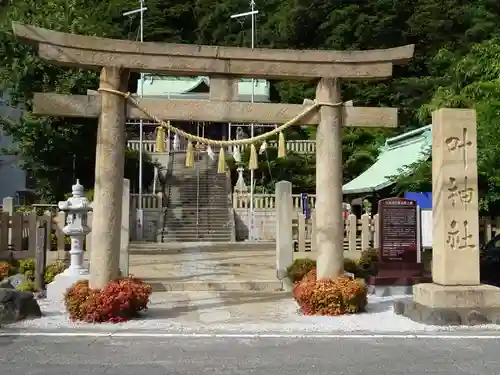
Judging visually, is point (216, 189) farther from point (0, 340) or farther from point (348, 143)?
point (0, 340)

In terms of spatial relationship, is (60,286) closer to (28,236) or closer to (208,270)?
(28,236)

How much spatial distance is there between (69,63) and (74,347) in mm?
4855

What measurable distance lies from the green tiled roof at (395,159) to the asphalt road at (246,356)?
13.0m

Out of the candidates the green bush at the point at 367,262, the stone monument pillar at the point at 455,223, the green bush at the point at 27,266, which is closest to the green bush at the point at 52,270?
the green bush at the point at 27,266

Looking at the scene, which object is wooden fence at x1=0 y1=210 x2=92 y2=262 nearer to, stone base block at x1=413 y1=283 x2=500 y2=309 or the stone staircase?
stone base block at x1=413 y1=283 x2=500 y2=309

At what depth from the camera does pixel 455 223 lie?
10094 millimetres

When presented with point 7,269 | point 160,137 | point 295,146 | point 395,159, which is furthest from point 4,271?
point 295,146

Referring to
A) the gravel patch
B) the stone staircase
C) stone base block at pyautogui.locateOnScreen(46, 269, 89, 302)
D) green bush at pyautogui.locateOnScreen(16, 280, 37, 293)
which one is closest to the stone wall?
the stone staircase

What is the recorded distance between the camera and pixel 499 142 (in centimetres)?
1569

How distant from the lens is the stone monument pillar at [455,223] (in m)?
9.71

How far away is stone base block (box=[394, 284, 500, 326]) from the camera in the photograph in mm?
9445

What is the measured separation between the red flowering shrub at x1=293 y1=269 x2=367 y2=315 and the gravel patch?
0.19 m

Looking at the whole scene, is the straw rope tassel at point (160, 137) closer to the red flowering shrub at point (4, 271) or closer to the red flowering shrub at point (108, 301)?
the red flowering shrub at point (108, 301)

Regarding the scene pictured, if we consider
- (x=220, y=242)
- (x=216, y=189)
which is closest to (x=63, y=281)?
(x=220, y=242)
